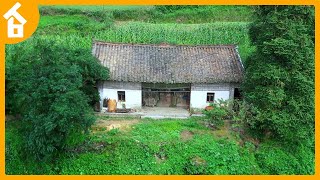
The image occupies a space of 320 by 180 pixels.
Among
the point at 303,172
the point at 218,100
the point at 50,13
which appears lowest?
the point at 303,172

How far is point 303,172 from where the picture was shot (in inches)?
774

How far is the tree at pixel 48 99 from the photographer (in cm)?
1812

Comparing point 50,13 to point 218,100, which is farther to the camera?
point 50,13

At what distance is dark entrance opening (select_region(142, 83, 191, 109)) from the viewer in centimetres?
2369

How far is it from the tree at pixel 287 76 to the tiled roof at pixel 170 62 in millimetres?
3297

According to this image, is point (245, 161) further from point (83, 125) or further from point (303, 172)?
point (83, 125)

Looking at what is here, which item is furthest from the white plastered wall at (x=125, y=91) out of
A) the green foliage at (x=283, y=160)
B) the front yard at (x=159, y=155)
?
the green foliage at (x=283, y=160)

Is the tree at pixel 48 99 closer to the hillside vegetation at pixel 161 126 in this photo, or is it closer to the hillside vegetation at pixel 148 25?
the hillside vegetation at pixel 161 126

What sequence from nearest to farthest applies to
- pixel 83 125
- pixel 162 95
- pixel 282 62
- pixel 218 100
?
pixel 83 125 < pixel 282 62 < pixel 218 100 < pixel 162 95

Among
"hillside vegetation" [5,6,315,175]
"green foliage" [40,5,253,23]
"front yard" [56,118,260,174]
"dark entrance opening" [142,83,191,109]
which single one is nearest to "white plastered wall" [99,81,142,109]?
"dark entrance opening" [142,83,191,109]

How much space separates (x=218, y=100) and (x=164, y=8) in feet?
39.3

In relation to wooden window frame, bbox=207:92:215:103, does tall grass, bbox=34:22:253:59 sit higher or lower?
higher

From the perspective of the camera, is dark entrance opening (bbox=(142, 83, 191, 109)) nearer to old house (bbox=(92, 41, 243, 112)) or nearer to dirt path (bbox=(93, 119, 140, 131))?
old house (bbox=(92, 41, 243, 112))

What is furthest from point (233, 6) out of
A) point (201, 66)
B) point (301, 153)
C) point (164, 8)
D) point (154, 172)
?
point (154, 172)
